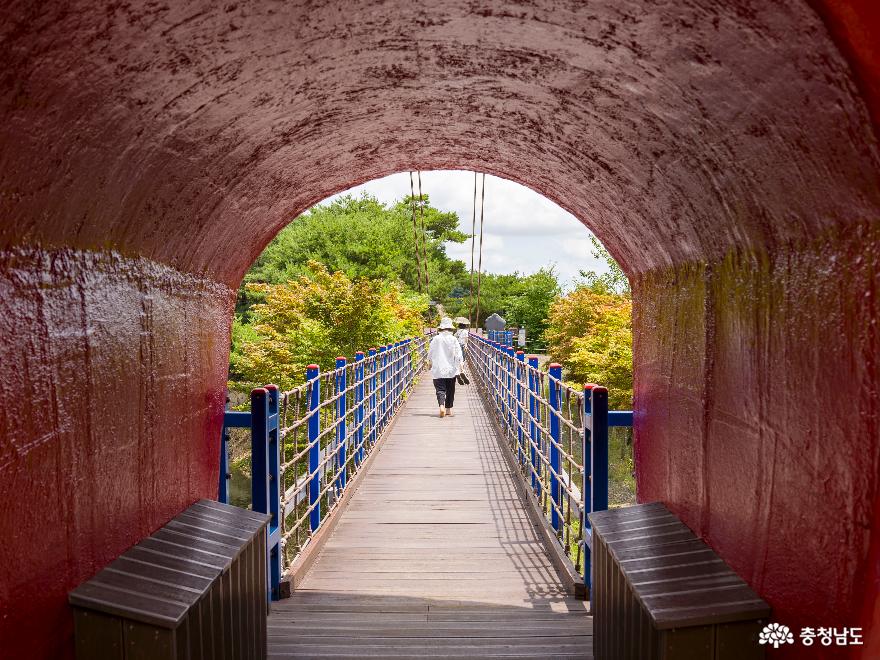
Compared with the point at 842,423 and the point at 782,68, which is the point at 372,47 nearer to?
the point at 782,68

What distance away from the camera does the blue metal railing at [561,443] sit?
13.7 feet

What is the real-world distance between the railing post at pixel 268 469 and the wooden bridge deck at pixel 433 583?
261mm

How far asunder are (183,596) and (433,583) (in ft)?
8.38

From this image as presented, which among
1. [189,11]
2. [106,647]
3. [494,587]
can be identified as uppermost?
[189,11]

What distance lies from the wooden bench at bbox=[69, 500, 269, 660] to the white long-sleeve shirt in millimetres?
7217

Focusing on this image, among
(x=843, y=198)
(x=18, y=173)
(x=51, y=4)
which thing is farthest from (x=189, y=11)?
(x=843, y=198)

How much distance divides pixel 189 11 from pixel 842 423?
1996mm

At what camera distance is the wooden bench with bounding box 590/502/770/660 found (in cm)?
229

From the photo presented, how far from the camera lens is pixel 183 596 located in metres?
2.44

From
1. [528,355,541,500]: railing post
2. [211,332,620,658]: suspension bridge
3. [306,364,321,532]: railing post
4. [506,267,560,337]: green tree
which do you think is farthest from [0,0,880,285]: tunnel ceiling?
[506,267,560,337]: green tree

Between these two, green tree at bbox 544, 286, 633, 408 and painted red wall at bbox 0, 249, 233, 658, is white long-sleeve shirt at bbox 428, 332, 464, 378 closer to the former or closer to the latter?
green tree at bbox 544, 286, 633, 408

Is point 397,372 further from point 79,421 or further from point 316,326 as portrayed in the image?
point 79,421

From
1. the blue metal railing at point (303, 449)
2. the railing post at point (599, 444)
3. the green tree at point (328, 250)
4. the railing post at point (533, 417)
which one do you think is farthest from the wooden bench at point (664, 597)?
the green tree at point (328, 250)

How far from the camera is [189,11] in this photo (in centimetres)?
197
